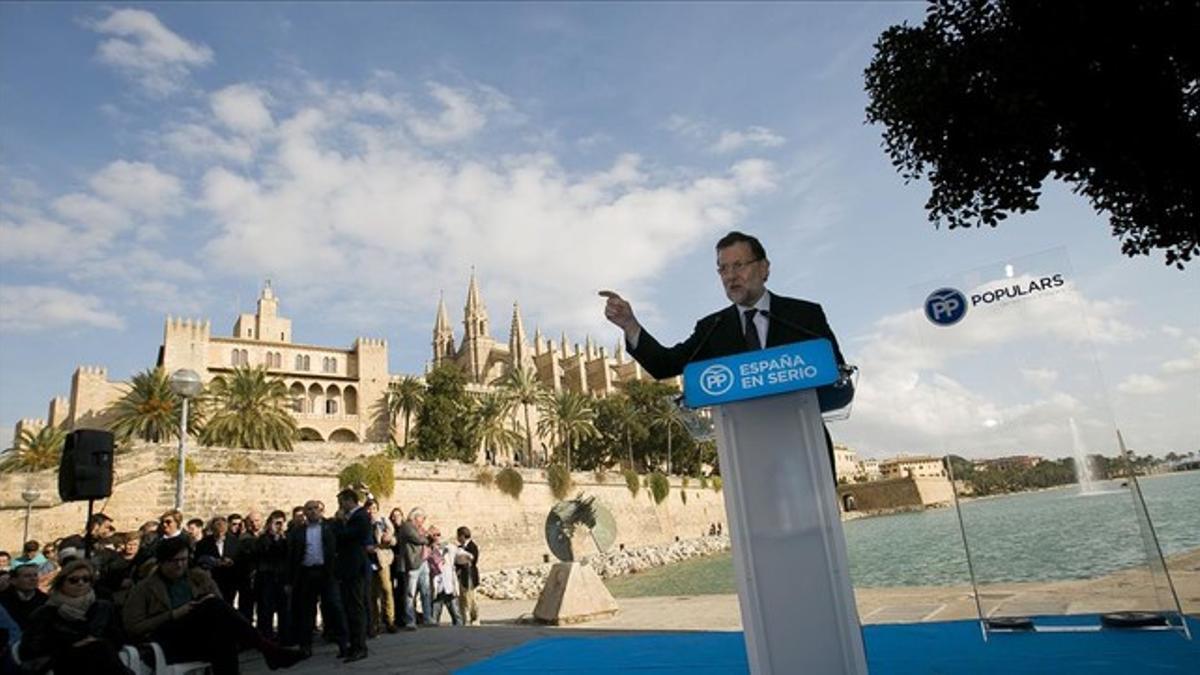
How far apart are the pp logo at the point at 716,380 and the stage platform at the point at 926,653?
3.35ft

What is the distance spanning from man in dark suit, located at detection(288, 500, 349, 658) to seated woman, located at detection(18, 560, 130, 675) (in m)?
2.74

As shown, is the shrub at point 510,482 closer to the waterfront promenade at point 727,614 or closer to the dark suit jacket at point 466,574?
the dark suit jacket at point 466,574

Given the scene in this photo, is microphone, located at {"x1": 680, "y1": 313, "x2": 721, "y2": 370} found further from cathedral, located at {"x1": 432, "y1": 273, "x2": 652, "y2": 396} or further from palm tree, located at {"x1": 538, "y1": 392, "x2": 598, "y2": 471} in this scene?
cathedral, located at {"x1": 432, "y1": 273, "x2": 652, "y2": 396}

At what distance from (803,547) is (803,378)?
2.11ft

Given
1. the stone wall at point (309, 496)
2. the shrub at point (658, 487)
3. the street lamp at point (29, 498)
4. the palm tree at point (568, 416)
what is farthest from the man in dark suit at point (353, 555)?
the palm tree at point (568, 416)

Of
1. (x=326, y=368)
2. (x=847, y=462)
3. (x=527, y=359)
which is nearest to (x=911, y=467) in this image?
(x=847, y=462)

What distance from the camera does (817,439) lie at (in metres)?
2.54

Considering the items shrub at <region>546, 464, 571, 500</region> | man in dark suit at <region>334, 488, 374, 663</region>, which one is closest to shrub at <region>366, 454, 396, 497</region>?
shrub at <region>546, 464, 571, 500</region>

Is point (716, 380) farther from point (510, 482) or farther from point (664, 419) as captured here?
point (664, 419)

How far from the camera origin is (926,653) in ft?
14.8

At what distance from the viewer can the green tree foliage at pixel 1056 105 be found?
5699 millimetres

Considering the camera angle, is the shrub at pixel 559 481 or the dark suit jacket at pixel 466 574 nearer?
the dark suit jacket at pixel 466 574

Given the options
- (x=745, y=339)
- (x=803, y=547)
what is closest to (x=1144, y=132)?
(x=745, y=339)

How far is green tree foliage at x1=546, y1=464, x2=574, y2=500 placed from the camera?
39.2 metres
